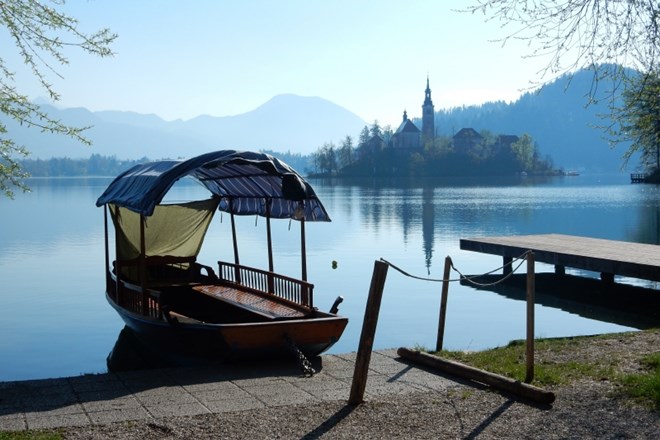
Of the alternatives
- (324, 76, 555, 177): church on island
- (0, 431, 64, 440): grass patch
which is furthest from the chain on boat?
(324, 76, 555, 177): church on island

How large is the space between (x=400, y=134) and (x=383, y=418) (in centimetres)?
19030

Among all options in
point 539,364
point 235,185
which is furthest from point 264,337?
point 235,185

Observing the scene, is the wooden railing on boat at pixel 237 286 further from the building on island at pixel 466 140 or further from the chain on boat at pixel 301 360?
the building on island at pixel 466 140

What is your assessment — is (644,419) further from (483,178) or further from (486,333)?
(483,178)

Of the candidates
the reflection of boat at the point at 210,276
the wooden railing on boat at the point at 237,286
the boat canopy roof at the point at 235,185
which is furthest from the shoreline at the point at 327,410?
the boat canopy roof at the point at 235,185

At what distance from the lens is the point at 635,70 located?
38.1 ft

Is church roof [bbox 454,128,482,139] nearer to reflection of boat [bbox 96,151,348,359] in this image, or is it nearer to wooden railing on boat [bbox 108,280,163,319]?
reflection of boat [bbox 96,151,348,359]

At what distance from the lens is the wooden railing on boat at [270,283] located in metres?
13.7

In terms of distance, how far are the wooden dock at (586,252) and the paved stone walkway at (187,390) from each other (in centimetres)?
1114

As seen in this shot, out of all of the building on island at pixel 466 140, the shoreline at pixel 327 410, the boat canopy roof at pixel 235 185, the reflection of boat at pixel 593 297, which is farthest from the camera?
the building on island at pixel 466 140

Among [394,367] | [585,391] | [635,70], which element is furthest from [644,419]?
[635,70]

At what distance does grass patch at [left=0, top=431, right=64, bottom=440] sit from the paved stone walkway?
23 cm

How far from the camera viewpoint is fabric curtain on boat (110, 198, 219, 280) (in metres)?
18.1

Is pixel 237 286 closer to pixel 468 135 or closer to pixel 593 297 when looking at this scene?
pixel 593 297
